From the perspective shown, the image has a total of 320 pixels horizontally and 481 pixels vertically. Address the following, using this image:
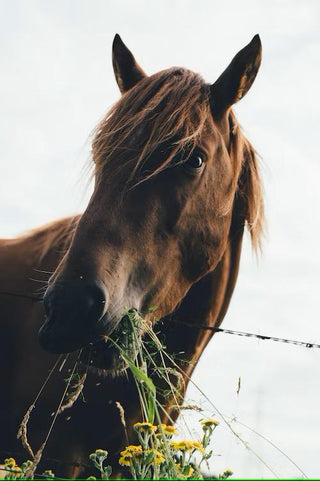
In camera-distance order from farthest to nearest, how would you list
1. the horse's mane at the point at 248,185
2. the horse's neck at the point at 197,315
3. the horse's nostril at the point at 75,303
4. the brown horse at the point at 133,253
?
1. the horse's mane at the point at 248,185
2. the horse's neck at the point at 197,315
3. the brown horse at the point at 133,253
4. the horse's nostril at the point at 75,303

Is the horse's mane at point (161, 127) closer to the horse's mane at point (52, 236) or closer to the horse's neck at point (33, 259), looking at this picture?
the horse's mane at point (52, 236)

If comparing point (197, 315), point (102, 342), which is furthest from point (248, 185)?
point (102, 342)

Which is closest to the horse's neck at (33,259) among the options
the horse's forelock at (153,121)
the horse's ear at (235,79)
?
the horse's forelock at (153,121)

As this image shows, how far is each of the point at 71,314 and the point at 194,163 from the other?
131 centimetres

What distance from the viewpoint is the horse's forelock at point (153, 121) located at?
3.55m

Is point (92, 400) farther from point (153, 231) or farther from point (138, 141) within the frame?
point (138, 141)

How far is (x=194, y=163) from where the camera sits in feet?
12.2

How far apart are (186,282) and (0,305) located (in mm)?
1382

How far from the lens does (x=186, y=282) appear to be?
3.82m

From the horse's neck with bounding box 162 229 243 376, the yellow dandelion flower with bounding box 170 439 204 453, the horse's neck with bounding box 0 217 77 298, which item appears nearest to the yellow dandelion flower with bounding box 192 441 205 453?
the yellow dandelion flower with bounding box 170 439 204 453

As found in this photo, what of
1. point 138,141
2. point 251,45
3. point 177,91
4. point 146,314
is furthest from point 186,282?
point 251,45

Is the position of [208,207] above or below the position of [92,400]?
above

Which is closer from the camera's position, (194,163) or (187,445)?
Result: (187,445)

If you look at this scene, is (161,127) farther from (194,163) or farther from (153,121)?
(194,163)
